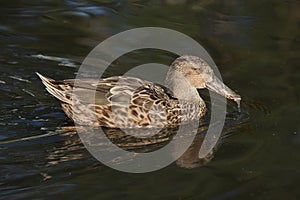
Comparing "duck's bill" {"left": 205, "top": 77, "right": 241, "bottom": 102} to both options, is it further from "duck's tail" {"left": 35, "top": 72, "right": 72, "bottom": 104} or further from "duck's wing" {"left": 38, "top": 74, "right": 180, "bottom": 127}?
"duck's tail" {"left": 35, "top": 72, "right": 72, "bottom": 104}

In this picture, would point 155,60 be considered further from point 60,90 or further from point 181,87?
point 60,90

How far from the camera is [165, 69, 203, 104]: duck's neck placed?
8.14 m

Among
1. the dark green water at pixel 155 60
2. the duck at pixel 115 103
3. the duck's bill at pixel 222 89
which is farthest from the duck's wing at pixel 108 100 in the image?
the duck's bill at pixel 222 89

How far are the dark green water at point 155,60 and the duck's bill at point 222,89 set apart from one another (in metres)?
0.25

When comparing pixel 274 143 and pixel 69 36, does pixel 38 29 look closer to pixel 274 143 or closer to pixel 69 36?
pixel 69 36

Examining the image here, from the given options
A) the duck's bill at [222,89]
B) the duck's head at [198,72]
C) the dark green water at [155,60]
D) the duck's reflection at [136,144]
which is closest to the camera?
the dark green water at [155,60]

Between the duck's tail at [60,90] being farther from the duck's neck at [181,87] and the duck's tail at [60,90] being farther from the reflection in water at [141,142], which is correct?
the duck's neck at [181,87]

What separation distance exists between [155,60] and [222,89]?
1.68 metres

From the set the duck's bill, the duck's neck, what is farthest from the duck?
the duck's neck

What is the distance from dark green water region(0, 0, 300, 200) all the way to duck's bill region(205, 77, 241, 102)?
247 millimetres

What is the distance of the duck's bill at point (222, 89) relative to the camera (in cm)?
791

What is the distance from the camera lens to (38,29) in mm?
10328

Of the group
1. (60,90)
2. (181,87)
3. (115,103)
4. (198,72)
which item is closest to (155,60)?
(181,87)

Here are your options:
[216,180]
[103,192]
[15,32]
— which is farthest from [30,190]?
[15,32]
